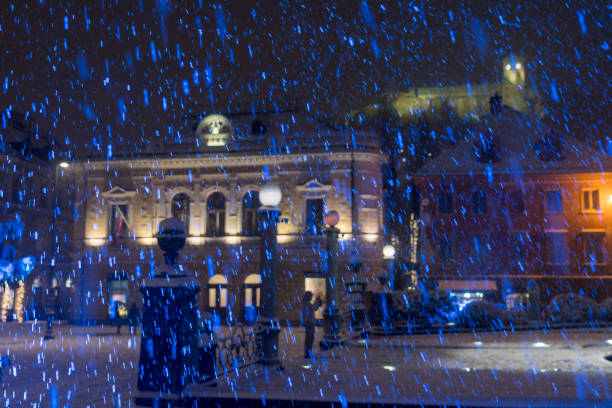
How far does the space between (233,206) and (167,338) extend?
25528mm

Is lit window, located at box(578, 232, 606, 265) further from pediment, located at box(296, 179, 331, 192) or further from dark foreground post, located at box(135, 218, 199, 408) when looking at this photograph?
dark foreground post, located at box(135, 218, 199, 408)

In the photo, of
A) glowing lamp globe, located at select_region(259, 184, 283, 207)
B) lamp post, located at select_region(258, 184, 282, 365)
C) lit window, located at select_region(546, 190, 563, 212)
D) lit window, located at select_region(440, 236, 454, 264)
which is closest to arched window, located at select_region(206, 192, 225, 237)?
lit window, located at select_region(440, 236, 454, 264)

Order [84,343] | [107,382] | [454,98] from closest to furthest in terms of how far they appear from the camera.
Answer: [107,382] → [84,343] → [454,98]

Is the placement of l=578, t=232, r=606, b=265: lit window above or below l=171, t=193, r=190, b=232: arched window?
→ below

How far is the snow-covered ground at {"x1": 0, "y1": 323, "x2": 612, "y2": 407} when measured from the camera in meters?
8.56

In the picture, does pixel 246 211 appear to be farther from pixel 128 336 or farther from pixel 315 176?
pixel 128 336

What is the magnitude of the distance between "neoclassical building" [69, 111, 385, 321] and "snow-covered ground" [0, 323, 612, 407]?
494 inches

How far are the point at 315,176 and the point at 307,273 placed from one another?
5.25m

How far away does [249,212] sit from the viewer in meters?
33.8

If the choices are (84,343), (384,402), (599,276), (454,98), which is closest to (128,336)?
(84,343)

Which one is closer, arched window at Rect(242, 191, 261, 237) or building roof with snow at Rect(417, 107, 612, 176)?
arched window at Rect(242, 191, 261, 237)

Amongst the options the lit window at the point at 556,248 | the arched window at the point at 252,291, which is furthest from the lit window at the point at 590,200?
the arched window at the point at 252,291

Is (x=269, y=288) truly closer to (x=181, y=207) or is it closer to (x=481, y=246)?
(x=181, y=207)

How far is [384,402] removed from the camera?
697 cm
